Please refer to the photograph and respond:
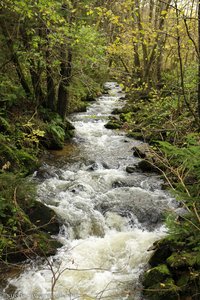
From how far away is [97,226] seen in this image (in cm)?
721

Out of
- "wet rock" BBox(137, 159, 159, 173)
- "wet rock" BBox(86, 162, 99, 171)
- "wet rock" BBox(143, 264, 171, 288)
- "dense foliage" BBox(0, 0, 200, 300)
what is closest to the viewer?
"dense foliage" BBox(0, 0, 200, 300)

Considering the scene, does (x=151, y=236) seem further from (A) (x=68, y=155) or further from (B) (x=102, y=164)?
(A) (x=68, y=155)

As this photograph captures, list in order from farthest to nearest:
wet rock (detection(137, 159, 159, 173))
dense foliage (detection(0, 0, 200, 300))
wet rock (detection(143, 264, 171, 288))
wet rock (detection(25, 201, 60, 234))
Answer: wet rock (detection(137, 159, 159, 173)) → wet rock (detection(25, 201, 60, 234)) → wet rock (detection(143, 264, 171, 288)) → dense foliage (detection(0, 0, 200, 300))

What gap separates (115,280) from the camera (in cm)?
551

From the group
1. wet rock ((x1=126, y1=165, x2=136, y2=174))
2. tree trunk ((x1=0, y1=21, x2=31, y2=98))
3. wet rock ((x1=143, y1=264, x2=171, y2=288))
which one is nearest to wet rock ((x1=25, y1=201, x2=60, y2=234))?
wet rock ((x1=143, y1=264, x2=171, y2=288))

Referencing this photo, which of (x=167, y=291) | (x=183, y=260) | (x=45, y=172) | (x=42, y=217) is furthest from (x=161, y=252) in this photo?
(x=45, y=172)

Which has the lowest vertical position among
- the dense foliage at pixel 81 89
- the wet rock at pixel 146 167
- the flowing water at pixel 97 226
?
the flowing water at pixel 97 226

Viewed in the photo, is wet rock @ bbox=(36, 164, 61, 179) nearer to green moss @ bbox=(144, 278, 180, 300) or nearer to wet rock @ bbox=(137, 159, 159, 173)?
wet rock @ bbox=(137, 159, 159, 173)

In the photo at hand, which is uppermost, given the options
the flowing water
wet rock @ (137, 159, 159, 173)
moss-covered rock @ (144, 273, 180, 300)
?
moss-covered rock @ (144, 273, 180, 300)

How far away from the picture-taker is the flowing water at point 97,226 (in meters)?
5.27

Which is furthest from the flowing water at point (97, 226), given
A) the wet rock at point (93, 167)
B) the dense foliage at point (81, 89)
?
the dense foliage at point (81, 89)

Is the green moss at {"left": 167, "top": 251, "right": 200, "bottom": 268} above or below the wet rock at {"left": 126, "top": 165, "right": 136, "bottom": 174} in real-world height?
above

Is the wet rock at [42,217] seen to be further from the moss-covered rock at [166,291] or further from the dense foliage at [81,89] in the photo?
the moss-covered rock at [166,291]

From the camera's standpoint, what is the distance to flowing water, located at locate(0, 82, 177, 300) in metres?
5.27
